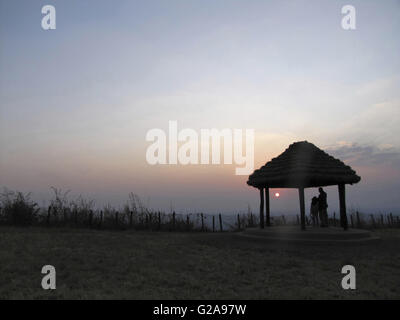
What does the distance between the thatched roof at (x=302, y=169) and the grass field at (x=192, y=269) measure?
285cm

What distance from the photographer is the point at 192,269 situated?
8.28 meters

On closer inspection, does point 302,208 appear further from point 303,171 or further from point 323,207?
point 323,207

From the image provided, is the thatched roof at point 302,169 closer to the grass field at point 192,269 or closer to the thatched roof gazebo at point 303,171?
the thatched roof gazebo at point 303,171

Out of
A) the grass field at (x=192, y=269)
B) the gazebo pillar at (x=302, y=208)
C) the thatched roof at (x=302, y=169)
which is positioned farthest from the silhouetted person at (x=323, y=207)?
the grass field at (x=192, y=269)

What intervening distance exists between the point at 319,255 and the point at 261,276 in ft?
11.7

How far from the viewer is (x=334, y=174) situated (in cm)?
1366

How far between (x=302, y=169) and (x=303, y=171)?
0.09m

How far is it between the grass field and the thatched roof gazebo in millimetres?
2728

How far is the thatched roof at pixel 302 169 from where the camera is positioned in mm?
13258

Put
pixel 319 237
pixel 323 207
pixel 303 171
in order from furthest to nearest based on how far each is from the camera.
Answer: pixel 323 207 < pixel 303 171 < pixel 319 237

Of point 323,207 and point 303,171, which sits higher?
point 303,171

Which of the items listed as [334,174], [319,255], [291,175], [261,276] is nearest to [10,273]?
[261,276]

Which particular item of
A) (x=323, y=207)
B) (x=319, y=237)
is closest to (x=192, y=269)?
(x=319, y=237)

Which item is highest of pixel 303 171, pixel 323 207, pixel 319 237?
pixel 303 171
